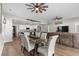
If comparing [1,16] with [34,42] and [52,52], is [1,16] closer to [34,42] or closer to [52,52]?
[34,42]

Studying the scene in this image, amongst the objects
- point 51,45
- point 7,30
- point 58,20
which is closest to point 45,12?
point 58,20

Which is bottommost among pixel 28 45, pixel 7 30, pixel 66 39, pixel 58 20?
pixel 28 45

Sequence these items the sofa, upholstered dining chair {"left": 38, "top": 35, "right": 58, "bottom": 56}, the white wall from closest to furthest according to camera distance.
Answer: the white wall < upholstered dining chair {"left": 38, "top": 35, "right": 58, "bottom": 56} < the sofa

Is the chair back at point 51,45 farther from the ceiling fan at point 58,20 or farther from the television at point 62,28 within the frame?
the ceiling fan at point 58,20

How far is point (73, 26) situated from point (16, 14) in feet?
4.16

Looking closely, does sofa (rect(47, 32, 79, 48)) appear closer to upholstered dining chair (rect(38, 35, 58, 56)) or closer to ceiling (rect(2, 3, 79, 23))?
upholstered dining chair (rect(38, 35, 58, 56))

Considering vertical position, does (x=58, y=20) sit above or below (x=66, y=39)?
above

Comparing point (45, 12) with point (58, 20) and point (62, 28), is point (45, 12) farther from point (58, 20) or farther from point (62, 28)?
point (62, 28)

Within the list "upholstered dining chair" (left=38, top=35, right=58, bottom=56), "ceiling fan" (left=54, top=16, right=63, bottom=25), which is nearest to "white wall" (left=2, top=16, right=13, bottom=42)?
"upholstered dining chair" (left=38, top=35, right=58, bottom=56)

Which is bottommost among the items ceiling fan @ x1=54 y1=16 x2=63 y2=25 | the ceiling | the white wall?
the white wall

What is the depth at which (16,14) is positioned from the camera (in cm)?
188

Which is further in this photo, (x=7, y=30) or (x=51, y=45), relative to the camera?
(x=51, y=45)

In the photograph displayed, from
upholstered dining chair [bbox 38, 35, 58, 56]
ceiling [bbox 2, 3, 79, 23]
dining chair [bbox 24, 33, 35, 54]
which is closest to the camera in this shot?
ceiling [bbox 2, 3, 79, 23]

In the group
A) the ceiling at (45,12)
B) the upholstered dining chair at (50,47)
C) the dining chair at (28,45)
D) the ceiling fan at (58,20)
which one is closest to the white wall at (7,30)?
the ceiling at (45,12)
